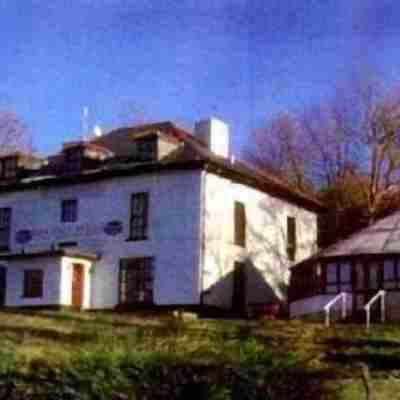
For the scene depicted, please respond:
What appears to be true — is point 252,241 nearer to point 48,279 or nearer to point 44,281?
point 48,279

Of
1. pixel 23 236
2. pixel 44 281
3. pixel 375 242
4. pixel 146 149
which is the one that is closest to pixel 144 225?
pixel 146 149

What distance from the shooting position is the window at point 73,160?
45.2 meters

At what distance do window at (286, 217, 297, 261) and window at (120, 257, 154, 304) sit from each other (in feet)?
29.7

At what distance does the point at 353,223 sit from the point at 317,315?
20.8 metres

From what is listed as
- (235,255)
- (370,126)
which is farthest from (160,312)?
(370,126)

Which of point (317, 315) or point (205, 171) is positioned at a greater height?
point (205, 171)

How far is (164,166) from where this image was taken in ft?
138

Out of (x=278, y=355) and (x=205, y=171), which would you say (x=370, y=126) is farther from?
(x=278, y=355)

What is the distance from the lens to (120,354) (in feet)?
48.9

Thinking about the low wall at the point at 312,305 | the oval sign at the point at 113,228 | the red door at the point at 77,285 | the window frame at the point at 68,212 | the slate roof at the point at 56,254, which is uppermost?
the window frame at the point at 68,212

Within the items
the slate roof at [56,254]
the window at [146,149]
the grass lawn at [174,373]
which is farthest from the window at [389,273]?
the grass lawn at [174,373]

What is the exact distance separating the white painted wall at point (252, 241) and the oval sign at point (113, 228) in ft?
13.2

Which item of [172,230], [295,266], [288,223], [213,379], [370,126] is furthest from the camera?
[370,126]

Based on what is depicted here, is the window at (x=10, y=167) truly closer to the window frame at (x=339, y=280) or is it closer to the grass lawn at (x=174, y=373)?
the window frame at (x=339, y=280)
